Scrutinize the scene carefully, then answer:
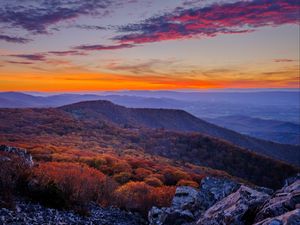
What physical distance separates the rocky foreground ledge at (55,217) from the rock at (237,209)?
13.7ft

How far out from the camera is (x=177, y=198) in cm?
1614

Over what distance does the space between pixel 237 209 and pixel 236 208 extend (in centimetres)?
11

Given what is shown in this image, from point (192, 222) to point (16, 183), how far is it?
25.6 ft

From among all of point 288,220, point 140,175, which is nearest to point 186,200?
point 288,220

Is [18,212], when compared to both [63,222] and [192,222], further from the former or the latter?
[192,222]

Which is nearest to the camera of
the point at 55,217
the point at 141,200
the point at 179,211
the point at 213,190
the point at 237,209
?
the point at 237,209

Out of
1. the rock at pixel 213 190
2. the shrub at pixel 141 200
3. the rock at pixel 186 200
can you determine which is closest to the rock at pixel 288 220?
the rock at pixel 186 200

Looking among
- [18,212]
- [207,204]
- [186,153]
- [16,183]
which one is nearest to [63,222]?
[18,212]

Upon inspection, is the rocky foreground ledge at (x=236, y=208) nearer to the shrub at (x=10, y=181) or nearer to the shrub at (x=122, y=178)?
the shrub at (x=10, y=181)

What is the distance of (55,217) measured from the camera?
464 inches

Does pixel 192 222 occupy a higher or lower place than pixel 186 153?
higher

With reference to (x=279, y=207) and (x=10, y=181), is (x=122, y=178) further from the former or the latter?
(x=279, y=207)

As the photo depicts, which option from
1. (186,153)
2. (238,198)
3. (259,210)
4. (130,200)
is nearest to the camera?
(259,210)

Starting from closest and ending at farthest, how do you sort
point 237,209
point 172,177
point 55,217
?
point 237,209
point 55,217
point 172,177
